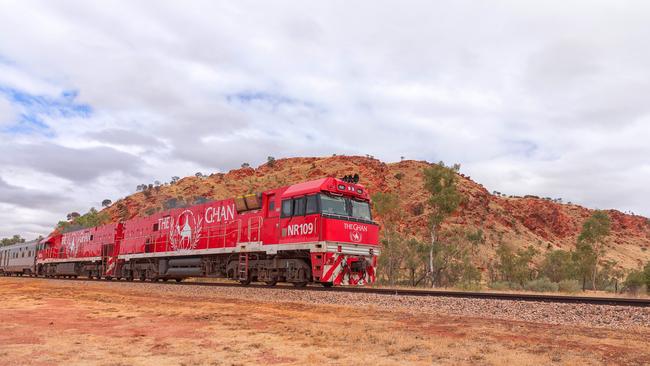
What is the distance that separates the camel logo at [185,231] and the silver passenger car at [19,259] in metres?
28.2

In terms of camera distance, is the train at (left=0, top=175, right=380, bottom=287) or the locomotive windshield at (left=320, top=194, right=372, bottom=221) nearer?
the train at (left=0, top=175, right=380, bottom=287)

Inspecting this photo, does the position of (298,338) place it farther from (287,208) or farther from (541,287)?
(541,287)

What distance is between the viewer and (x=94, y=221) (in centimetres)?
8038

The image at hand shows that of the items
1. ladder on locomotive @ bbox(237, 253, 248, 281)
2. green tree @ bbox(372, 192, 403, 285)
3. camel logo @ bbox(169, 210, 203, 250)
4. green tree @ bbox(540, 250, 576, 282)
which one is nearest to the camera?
ladder on locomotive @ bbox(237, 253, 248, 281)

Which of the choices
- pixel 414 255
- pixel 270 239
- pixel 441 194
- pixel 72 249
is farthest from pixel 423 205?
pixel 270 239

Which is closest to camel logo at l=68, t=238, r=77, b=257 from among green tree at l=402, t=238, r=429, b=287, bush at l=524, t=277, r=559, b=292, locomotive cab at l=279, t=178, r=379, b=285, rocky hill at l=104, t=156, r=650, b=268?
green tree at l=402, t=238, r=429, b=287

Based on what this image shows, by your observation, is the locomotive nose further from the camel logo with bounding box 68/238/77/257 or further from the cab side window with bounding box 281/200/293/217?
the camel logo with bounding box 68/238/77/257

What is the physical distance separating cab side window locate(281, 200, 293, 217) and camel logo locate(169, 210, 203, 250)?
7.53 m

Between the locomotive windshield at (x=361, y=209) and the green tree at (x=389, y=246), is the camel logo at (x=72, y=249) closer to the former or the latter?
the green tree at (x=389, y=246)

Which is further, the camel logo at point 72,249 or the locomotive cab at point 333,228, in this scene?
the camel logo at point 72,249

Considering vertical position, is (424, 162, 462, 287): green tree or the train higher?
(424, 162, 462, 287): green tree

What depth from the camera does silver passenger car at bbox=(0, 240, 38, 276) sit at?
160 ft

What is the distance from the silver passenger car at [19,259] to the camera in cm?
4879

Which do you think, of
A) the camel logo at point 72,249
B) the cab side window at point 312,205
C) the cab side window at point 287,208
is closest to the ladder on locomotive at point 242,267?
the cab side window at point 287,208
